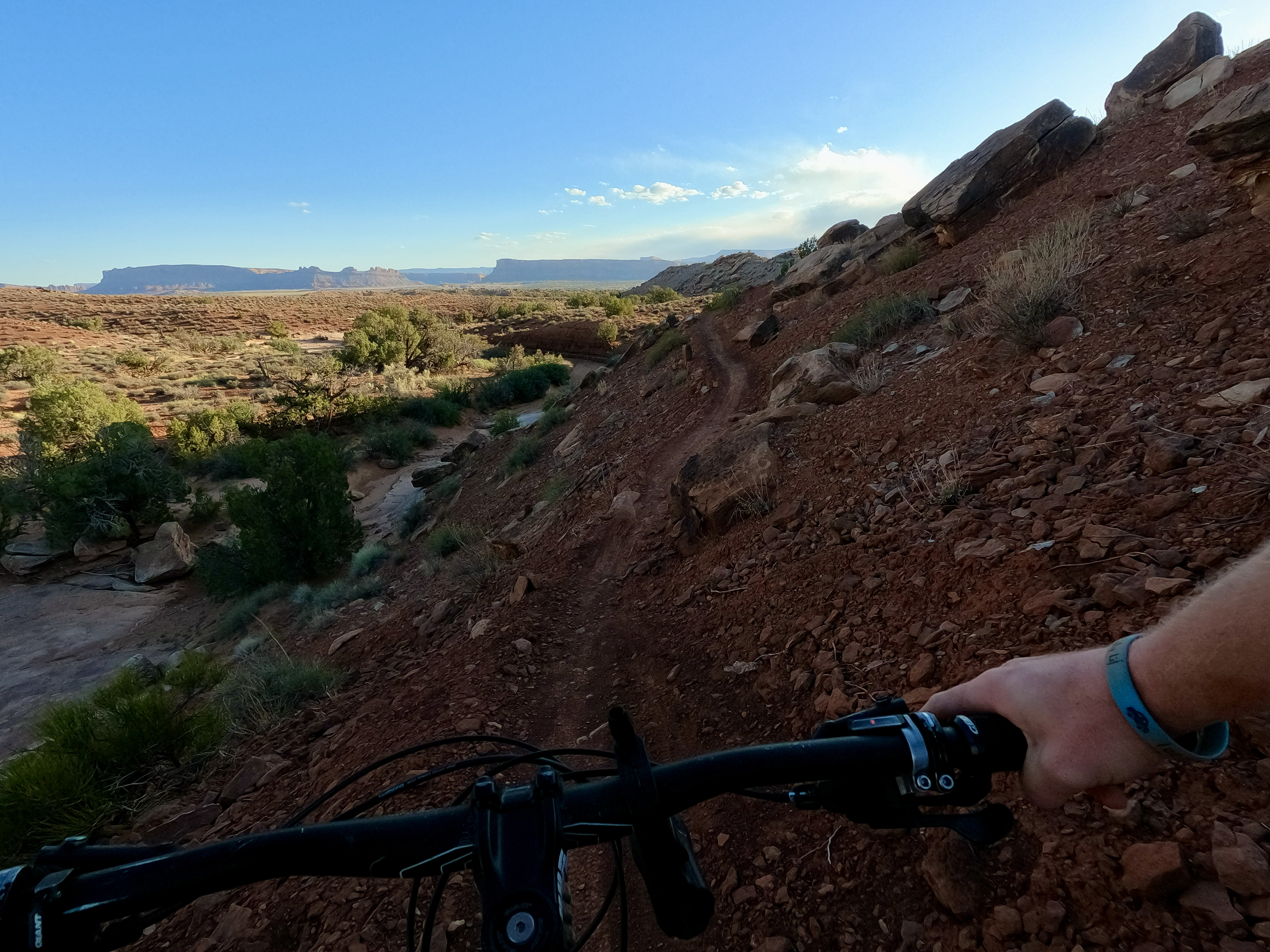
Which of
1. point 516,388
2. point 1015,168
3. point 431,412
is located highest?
point 1015,168

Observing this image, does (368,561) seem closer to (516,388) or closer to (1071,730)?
(1071,730)

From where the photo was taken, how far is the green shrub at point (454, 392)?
1054 inches

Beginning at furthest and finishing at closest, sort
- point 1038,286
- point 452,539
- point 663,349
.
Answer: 1. point 663,349
2. point 452,539
3. point 1038,286

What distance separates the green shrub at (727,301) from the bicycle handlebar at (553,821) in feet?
62.4

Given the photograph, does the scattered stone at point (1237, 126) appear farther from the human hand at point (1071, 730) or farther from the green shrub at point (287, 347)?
the green shrub at point (287, 347)

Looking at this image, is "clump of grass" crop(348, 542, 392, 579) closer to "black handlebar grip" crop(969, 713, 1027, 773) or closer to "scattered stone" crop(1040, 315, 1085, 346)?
"scattered stone" crop(1040, 315, 1085, 346)

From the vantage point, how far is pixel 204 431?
71.5 feet

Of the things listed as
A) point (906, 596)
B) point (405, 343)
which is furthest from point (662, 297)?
point (906, 596)

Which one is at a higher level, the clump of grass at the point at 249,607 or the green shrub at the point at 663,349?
the green shrub at the point at 663,349

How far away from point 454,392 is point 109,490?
1286cm

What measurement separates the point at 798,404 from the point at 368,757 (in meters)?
5.54

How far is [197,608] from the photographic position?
1388cm

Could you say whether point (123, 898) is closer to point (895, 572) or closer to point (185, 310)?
point (895, 572)

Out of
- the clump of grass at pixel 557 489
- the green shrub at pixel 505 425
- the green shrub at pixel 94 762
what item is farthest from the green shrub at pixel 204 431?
the green shrub at pixel 94 762
